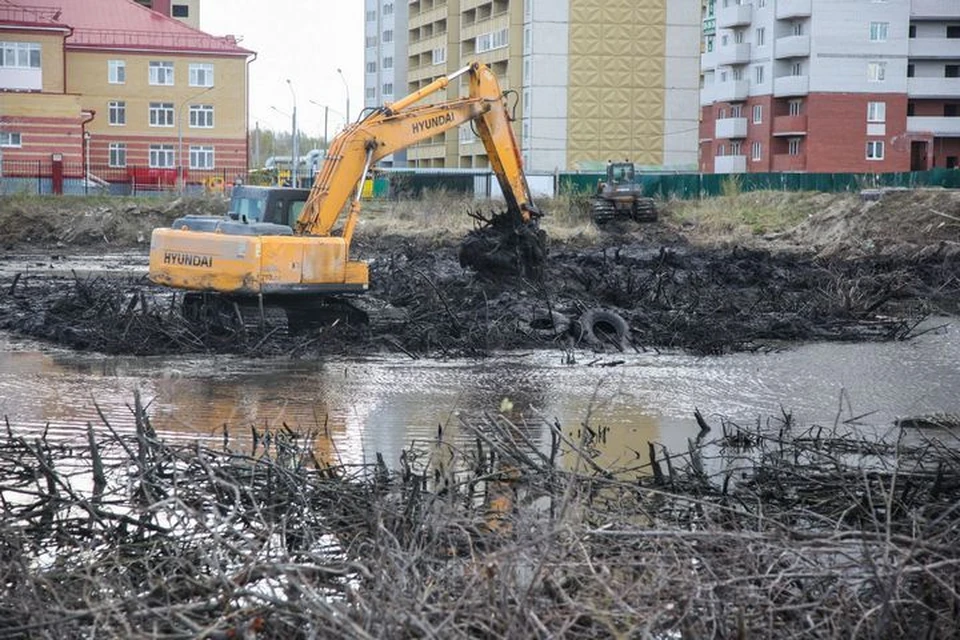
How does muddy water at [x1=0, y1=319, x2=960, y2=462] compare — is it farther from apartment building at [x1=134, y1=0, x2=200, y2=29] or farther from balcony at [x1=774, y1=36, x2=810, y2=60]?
apartment building at [x1=134, y1=0, x2=200, y2=29]

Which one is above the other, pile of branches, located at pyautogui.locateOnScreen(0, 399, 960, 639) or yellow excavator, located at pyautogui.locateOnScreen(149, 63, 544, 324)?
yellow excavator, located at pyautogui.locateOnScreen(149, 63, 544, 324)

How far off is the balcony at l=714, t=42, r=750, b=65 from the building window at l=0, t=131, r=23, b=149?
37.8 m

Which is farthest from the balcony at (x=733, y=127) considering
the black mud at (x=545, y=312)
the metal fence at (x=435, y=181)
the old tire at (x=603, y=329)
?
the old tire at (x=603, y=329)

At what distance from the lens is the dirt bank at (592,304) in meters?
17.8

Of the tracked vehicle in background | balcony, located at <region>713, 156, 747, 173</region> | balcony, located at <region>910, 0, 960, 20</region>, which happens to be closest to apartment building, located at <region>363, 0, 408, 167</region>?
balcony, located at <region>713, 156, 747, 173</region>

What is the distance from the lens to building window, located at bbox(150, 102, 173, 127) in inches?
2682

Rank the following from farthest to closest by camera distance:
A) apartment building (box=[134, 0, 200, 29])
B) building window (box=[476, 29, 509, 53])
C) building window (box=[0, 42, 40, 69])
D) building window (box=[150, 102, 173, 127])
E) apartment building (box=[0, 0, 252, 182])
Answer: apartment building (box=[134, 0, 200, 29]), building window (box=[476, 29, 509, 53]), building window (box=[150, 102, 173, 127]), apartment building (box=[0, 0, 252, 182]), building window (box=[0, 42, 40, 69])

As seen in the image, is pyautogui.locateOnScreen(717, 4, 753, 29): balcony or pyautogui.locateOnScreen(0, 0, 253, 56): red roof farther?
pyautogui.locateOnScreen(717, 4, 753, 29): balcony

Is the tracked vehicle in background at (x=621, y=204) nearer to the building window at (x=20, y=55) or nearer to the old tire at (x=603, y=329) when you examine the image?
the old tire at (x=603, y=329)

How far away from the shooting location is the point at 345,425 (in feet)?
40.2

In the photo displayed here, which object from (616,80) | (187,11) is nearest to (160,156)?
(616,80)

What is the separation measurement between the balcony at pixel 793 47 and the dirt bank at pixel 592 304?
39.3m

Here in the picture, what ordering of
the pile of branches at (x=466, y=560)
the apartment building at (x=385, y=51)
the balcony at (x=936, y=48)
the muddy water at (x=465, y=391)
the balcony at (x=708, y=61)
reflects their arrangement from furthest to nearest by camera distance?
the apartment building at (x=385, y=51) < the balcony at (x=708, y=61) < the balcony at (x=936, y=48) < the muddy water at (x=465, y=391) < the pile of branches at (x=466, y=560)

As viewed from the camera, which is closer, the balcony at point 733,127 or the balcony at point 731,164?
the balcony at point 731,164
